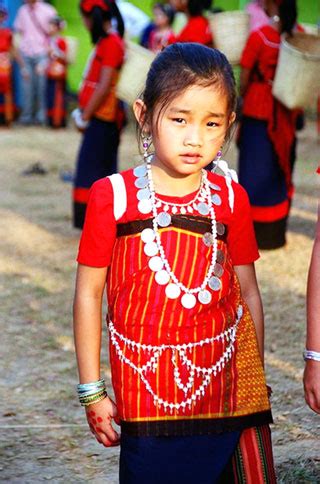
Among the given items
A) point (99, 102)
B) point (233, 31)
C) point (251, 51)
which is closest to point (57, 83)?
point (99, 102)

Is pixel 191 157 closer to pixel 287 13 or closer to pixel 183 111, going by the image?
pixel 183 111

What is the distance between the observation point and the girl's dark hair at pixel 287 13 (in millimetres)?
5707

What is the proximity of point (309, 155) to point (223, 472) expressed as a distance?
9.06 metres

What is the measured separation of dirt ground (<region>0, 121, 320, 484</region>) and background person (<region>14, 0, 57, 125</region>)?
4.82m

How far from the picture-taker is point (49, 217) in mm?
7500

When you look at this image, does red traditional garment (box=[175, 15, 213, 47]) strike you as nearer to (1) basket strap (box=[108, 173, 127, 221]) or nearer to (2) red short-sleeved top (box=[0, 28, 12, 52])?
(1) basket strap (box=[108, 173, 127, 221])

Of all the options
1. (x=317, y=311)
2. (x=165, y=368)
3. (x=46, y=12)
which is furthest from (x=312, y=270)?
(x=46, y=12)

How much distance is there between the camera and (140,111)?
2250 millimetres

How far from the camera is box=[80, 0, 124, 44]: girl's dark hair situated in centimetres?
594

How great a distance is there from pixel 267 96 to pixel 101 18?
1.16 meters

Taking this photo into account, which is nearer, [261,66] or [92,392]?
[92,392]

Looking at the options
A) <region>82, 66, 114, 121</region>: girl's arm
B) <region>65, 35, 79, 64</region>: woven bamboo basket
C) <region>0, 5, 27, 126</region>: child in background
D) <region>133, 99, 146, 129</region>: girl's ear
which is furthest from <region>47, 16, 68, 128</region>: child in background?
<region>133, 99, 146, 129</region>: girl's ear

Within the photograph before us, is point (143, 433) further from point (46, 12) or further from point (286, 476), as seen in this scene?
point (46, 12)

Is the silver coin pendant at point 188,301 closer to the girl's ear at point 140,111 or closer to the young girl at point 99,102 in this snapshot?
the girl's ear at point 140,111
